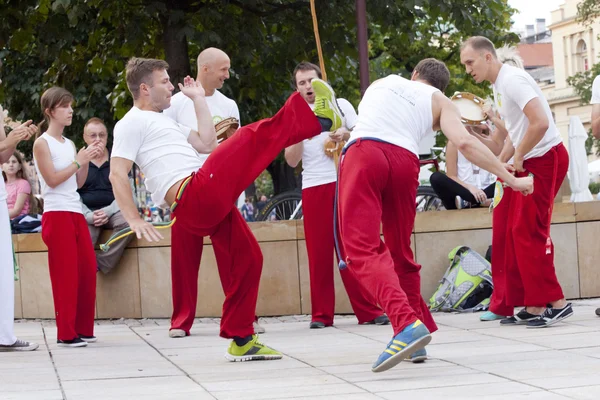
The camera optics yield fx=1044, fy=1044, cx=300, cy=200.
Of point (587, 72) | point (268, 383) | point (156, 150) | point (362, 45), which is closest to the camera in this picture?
point (268, 383)

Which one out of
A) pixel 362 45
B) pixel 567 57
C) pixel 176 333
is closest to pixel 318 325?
pixel 176 333

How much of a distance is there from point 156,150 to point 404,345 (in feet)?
6.95

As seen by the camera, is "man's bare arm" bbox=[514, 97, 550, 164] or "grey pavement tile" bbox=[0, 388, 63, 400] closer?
"grey pavement tile" bbox=[0, 388, 63, 400]

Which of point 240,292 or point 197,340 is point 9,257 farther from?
point 240,292

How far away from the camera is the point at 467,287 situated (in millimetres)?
9312

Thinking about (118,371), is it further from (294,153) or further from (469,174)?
(469,174)

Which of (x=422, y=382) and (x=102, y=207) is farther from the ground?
(x=102, y=207)

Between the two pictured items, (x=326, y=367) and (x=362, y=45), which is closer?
(x=326, y=367)

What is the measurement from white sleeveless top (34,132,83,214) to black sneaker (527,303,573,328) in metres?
3.51

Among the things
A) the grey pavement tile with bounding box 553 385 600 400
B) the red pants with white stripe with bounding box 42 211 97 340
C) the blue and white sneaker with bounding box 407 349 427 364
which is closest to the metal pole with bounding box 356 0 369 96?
the red pants with white stripe with bounding box 42 211 97 340

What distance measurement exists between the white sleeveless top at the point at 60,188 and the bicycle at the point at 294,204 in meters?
3.96

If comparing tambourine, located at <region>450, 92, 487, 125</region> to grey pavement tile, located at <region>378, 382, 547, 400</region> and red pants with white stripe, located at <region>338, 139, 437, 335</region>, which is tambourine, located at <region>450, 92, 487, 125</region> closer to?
red pants with white stripe, located at <region>338, 139, 437, 335</region>

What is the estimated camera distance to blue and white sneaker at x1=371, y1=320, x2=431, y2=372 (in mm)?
5309

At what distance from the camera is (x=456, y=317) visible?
8.84 meters
